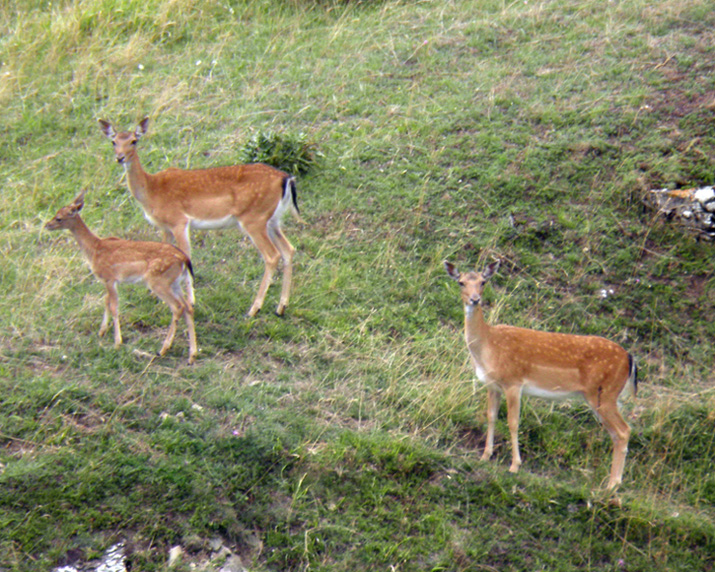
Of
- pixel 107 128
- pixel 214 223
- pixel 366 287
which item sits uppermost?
pixel 107 128

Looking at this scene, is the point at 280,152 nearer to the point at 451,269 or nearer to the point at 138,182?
the point at 138,182

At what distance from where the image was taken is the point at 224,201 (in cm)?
858

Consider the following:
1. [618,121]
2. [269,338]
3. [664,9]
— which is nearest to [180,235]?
[269,338]

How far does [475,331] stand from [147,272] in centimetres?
295

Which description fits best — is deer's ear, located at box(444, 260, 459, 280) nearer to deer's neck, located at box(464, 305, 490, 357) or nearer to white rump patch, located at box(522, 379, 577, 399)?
deer's neck, located at box(464, 305, 490, 357)

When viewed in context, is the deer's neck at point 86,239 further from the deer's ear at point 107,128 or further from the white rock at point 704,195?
the white rock at point 704,195

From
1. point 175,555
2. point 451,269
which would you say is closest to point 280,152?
point 451,269

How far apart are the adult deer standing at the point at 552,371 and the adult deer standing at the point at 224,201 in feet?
7.69

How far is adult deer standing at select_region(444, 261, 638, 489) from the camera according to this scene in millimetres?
6898

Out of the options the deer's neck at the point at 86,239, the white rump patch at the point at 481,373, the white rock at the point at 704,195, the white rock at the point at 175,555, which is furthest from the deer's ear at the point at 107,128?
the white rock at the point at 704,195

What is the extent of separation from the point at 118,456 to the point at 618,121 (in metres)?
7.42

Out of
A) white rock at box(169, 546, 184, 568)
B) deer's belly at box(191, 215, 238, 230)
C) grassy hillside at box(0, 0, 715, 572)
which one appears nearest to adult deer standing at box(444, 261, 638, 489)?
grassy hillside at box(0, 0, 715, 572)

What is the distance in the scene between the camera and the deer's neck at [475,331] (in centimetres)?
711

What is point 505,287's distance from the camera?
898cm
